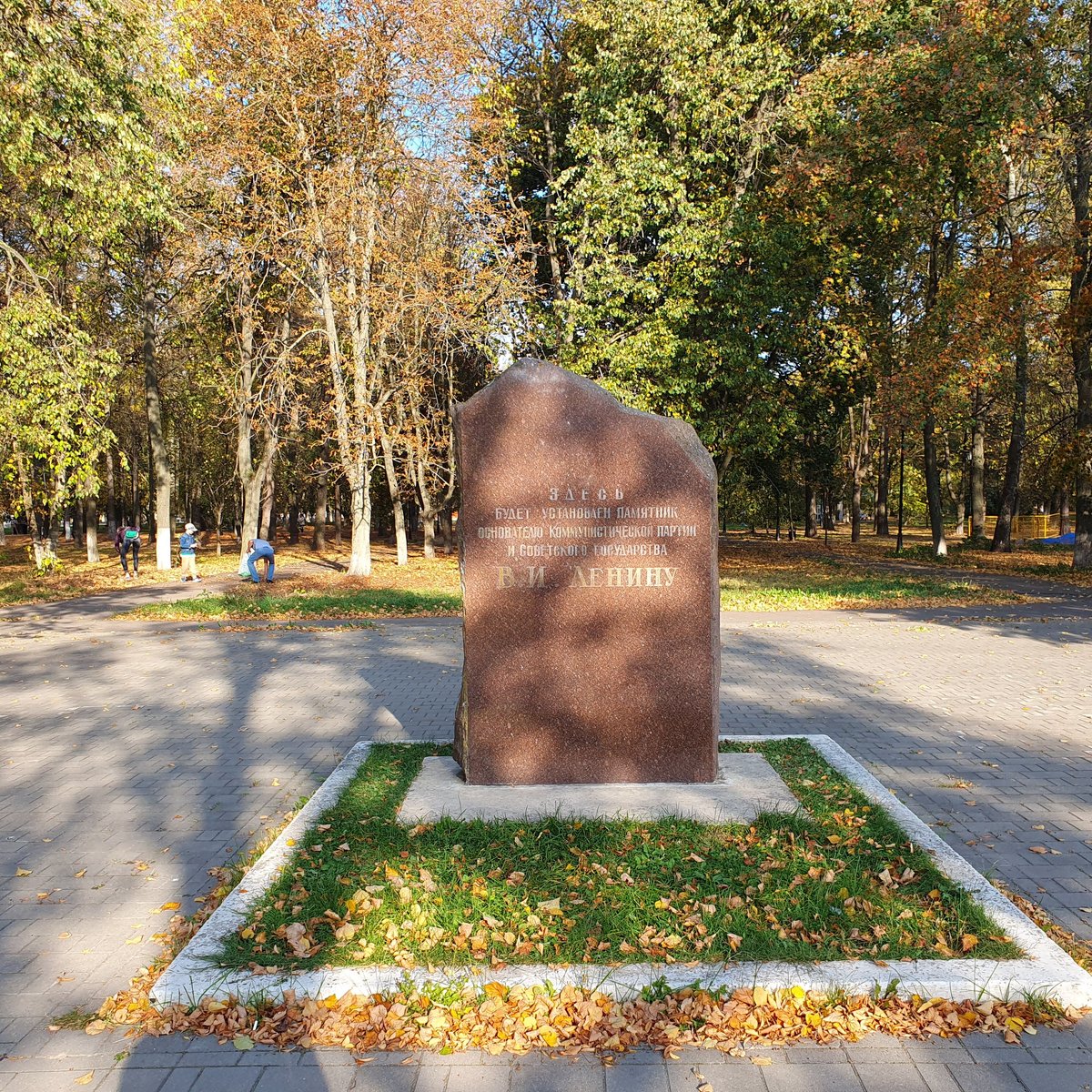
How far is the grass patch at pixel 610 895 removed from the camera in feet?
11.6

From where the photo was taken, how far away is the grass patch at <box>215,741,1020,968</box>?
353 centimetres

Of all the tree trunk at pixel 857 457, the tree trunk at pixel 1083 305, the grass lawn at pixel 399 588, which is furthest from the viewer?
the tree trunk at pixel 857 457

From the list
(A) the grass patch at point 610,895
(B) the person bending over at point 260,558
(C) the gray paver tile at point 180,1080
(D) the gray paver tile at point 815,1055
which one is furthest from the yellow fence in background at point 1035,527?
(C) the gray paver tile at point 180,1080

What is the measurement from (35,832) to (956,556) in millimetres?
25718

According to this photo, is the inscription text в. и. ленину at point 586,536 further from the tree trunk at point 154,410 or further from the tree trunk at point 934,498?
the tree trunk at point 934,498

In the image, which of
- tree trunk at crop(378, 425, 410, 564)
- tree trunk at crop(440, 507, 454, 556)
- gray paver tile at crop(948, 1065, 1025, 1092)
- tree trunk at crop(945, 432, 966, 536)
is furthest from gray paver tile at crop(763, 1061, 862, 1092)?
tree trunk at crop(945, 432, 966, 536)

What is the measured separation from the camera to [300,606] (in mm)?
15180

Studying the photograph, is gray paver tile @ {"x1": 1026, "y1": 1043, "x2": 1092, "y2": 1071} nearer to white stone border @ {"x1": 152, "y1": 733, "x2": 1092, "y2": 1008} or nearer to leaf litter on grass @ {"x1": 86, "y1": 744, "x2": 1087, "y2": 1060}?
leaf litter on grass @ {"x1": 86, "y1": 744, "x2": 1087, "y2": 1060}

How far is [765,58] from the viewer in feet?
66.4

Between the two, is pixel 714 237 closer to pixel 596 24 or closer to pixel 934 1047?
pixel 596 24

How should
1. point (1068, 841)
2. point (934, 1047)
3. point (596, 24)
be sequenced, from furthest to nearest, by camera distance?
1. point (596, 24)
2. point (1068, 841)
3. point (934, 1047)

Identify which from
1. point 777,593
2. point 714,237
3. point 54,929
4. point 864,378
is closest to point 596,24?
point 714,237

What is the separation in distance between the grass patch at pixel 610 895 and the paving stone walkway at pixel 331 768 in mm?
500

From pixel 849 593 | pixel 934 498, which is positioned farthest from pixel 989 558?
pixel 849 593
